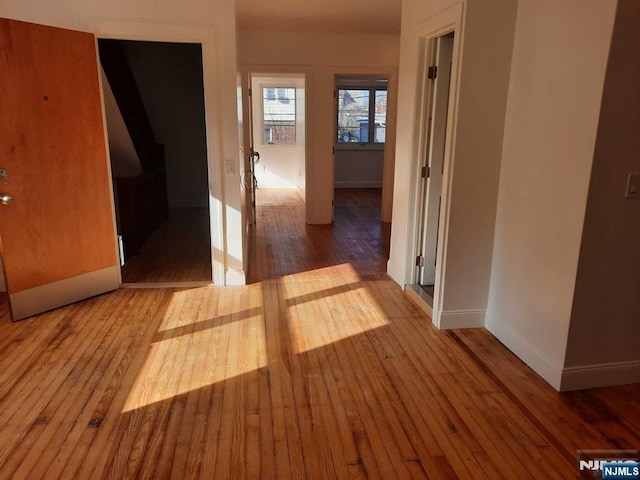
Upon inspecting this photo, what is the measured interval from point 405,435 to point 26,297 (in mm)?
2835

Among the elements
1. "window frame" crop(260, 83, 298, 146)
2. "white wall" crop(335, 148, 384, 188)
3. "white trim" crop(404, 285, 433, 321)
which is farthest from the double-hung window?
"white trim" crop(404, 285, 433, 321)

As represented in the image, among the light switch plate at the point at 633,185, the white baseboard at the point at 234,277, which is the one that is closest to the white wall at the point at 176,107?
the white baseboard at the point at 234,277

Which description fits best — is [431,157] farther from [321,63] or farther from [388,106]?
[321,63]

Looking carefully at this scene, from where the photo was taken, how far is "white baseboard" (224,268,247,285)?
164 inches

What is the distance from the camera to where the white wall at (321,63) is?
605 cm

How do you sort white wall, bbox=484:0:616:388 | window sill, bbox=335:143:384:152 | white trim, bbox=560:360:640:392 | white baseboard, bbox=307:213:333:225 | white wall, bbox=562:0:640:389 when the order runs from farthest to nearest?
window sill, bbox=335:143:384:152 → white baseboard, bbox=307:213:333:225 → white trim, bbox=560:360:640:392 → white wall, bbox=484:0:616:388 → white wall, bbox=562:0:640:389

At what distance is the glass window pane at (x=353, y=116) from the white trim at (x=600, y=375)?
8.10 meters

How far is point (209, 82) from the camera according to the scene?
3.76m

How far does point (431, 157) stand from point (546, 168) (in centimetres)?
118

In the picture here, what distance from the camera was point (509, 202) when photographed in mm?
2996

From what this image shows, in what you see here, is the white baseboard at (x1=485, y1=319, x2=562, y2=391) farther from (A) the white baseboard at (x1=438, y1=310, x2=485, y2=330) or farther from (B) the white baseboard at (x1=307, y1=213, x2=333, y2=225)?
(B) the white baseboard at (x1=307, y1=213, x2=333, y2=225)

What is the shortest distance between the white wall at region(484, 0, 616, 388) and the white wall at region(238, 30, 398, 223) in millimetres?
3715

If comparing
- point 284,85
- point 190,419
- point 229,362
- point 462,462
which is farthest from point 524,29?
point 284,85

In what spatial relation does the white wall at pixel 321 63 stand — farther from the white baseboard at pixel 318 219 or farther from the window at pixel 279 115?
the window at pixel 279 115
